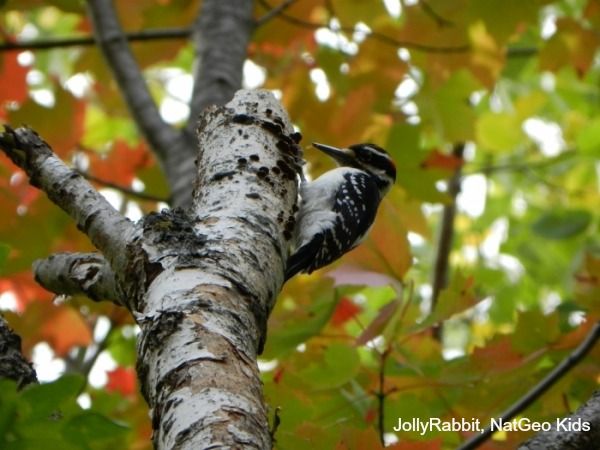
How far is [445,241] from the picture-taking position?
20.4 ft

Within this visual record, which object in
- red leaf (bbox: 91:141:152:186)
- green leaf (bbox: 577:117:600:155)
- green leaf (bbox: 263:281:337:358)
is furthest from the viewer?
green leaf (bbox: 577:117:600:155)

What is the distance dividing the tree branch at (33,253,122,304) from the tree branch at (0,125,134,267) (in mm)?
102

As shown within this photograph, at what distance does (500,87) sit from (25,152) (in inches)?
245

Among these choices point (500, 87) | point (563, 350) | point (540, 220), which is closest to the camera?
point (563, 350)

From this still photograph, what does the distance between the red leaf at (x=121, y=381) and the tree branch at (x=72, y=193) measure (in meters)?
3.38

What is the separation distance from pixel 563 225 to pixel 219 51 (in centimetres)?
273

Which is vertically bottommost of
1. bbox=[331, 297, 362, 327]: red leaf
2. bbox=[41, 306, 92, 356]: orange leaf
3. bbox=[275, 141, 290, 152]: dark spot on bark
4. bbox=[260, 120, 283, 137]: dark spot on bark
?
bbox=[275, 141, 290, 152]: dark spot on bark

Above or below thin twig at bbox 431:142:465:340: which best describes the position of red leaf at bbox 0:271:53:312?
below

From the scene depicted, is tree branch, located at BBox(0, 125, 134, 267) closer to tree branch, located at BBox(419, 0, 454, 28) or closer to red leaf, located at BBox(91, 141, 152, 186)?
red leaf, located at BBox(91, 141, 152, 186)

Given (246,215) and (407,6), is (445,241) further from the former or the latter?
(246,215)

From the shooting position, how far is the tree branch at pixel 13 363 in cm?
218

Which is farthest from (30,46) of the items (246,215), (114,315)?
(246,215)

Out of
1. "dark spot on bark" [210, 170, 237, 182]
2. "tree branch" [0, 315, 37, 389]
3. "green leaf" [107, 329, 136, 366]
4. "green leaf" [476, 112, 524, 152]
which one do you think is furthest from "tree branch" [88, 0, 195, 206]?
"green leaf" [476, 112, 524, 152]

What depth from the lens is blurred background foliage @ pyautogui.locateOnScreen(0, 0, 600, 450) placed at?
3287 mm
